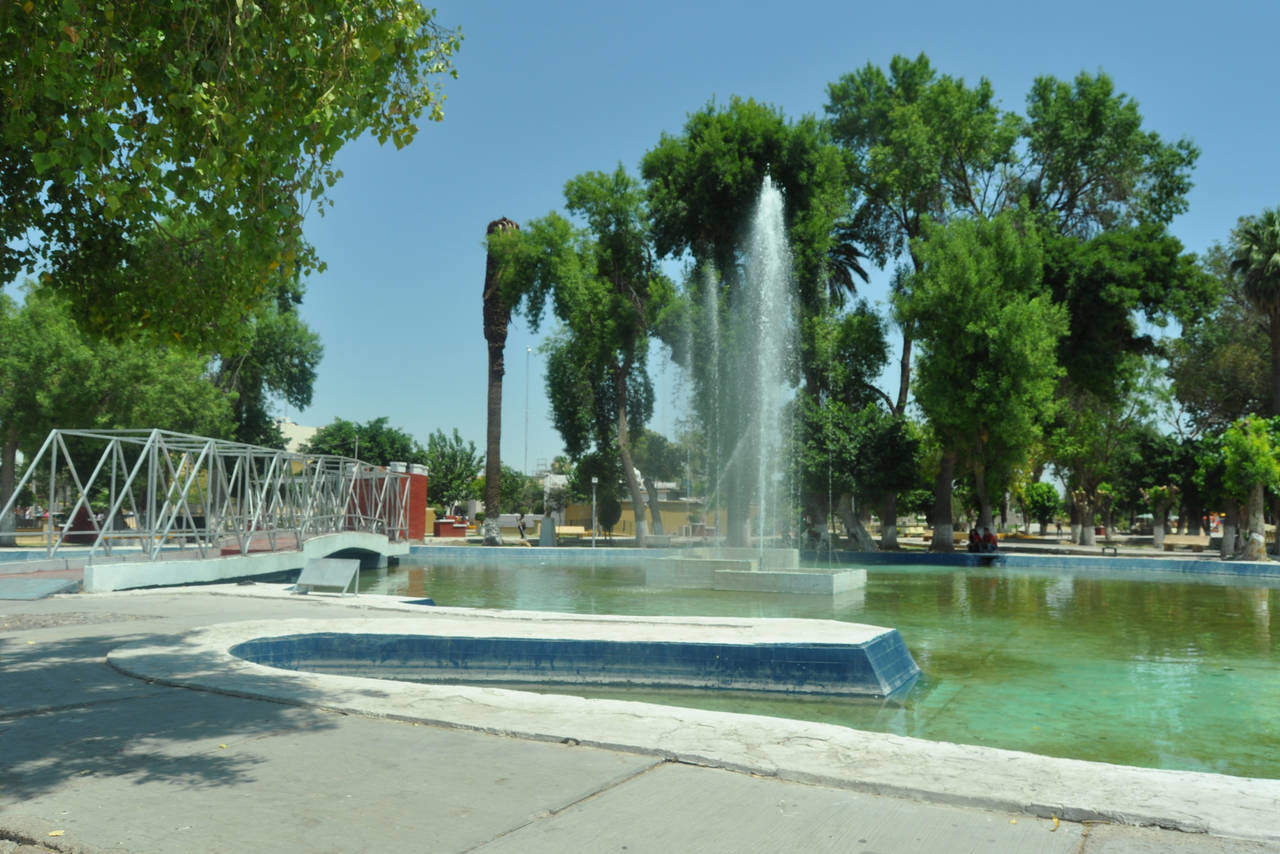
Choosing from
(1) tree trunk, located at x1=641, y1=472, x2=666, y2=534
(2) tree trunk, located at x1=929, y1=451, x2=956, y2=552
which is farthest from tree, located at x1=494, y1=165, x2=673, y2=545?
(2) tree trunk, located at x1=929, y1=451, x2=956, y2=552

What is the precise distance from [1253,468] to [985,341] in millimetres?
9318

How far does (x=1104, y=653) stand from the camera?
496 inches

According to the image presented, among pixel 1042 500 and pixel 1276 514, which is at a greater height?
pixel 1042 500

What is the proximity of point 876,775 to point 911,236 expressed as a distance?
37.5 meters

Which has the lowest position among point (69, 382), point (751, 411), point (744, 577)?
point (744, 577)

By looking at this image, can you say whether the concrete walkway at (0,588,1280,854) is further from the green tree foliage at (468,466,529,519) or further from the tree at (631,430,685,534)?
the green tree foliage at (468,466,529,519)

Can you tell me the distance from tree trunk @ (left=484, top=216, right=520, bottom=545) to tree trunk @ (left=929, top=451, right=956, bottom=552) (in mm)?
18193

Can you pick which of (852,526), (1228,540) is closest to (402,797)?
(852,526)

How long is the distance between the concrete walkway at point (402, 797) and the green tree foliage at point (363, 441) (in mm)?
62807

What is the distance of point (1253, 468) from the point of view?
30.7 meters

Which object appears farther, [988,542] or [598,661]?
[988,542]

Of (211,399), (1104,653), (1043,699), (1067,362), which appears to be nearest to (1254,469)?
(1067,362)

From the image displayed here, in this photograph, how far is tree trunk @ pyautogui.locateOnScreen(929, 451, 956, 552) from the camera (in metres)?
36.7

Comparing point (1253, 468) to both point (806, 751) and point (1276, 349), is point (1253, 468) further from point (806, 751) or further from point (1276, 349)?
point (806, 751)
